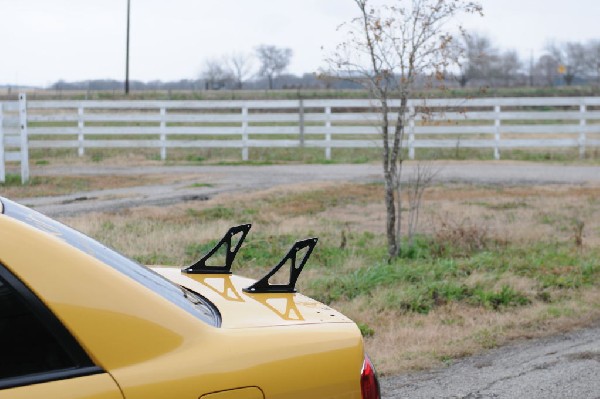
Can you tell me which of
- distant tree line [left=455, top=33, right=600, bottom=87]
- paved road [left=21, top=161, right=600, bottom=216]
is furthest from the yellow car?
distant tree line [left=455, top=33, right=600, bottom=87]

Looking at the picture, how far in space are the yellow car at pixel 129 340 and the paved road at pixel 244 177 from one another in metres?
10.9

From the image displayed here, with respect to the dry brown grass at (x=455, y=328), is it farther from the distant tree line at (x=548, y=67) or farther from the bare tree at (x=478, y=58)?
the distant tree line at (x=548, y=67)

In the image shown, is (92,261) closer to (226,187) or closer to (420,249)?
(420,249)

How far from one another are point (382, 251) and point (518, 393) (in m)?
5.05

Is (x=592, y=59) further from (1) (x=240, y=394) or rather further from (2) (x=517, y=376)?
(1) (x=240, y=394)

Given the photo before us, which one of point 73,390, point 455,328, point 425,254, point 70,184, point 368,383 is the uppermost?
point 73,390

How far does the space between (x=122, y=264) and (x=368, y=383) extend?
91 cm

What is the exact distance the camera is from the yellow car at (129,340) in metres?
2.48

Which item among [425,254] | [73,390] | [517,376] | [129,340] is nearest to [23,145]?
[425,254]

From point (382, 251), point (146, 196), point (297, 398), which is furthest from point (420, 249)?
point (297, 398)

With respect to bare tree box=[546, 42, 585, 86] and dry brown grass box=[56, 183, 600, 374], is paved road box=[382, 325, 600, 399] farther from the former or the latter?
bare tree box=[546, 42, 585, 86]

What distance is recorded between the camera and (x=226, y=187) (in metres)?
16.9

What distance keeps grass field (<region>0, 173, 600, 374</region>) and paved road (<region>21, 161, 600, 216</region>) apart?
1176 millimetres

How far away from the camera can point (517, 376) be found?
5.83 metres
